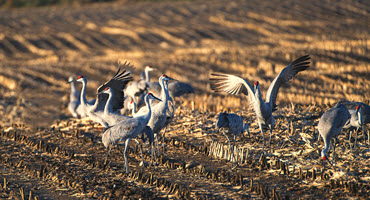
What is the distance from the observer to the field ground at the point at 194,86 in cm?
750

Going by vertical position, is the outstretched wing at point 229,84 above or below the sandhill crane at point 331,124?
above

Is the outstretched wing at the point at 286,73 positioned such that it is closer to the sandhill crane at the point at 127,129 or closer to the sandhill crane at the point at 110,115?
the sandhill crane at the point at 127,129

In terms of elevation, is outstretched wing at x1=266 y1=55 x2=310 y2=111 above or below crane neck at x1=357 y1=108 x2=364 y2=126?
above

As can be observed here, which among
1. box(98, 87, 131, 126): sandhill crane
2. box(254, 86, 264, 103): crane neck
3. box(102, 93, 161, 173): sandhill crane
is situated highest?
box(254, 86, 264, 103): crane neck

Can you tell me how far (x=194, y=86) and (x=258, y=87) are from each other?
28.4 ft

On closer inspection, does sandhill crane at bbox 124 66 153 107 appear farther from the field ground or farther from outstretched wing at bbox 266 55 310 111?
outstretched wing at bbox 266 55 310 111

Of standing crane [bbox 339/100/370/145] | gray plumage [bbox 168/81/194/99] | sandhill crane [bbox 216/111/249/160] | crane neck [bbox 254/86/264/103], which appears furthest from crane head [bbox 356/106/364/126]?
gray plumage [bbox 168/81/194/99]

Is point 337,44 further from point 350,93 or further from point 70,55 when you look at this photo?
point 70,55

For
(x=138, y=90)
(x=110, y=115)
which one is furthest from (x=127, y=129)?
(x=138, y=90)

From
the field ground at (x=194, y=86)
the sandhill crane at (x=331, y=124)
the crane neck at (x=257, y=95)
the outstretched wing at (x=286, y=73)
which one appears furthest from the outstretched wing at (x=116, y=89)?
the sandhill crane at (x=331, y=124)

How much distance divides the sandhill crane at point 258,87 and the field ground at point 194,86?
689 millimetres

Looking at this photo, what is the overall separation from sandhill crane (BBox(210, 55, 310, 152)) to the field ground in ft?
2.26

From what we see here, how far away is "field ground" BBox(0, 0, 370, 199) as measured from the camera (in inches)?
295

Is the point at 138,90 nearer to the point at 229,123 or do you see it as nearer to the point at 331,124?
the point at 229,123
